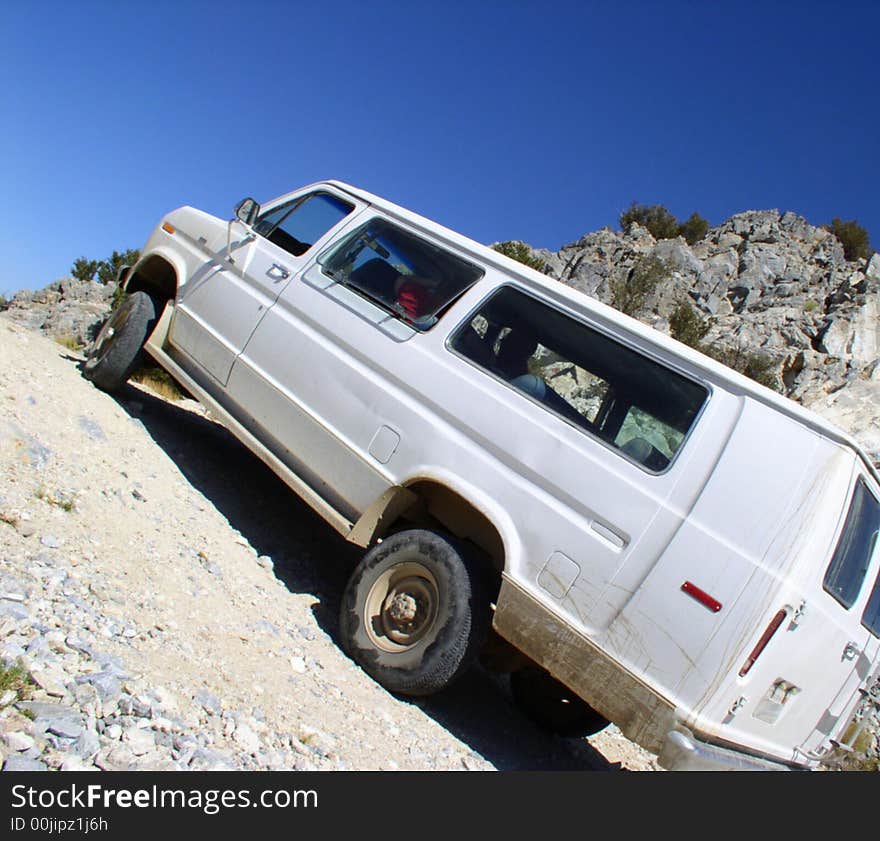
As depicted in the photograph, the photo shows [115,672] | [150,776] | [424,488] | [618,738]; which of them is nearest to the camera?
[150,776]

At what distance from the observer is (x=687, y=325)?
29500mm

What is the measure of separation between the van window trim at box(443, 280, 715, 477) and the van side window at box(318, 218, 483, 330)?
181mm

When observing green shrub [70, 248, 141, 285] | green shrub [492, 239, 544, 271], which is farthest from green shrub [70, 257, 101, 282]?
green shrub [492, 239, 544, 271]

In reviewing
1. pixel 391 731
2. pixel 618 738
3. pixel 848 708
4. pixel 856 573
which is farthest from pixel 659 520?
pixel 618 738

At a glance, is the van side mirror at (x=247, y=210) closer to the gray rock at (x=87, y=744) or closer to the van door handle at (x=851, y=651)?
the gray rock at (x=87, y=744)

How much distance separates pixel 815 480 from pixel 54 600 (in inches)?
126

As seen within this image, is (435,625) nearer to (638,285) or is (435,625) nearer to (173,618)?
(173,618)

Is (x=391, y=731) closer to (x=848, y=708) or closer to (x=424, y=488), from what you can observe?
(x=424, y=488)

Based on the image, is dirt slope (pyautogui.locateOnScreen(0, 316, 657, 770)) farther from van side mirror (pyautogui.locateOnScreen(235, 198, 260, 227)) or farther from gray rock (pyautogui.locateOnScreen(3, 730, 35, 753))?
van side mirror (pyautogui.locateOnScreen(235, 198, 260, 227))

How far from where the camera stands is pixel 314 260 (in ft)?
16.5

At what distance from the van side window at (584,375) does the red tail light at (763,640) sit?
0.78 m

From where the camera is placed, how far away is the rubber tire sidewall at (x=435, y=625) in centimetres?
370

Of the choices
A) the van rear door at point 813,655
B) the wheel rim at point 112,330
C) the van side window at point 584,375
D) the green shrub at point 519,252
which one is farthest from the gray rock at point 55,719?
the green shrub at point 519,252

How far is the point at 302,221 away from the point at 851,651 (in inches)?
164
